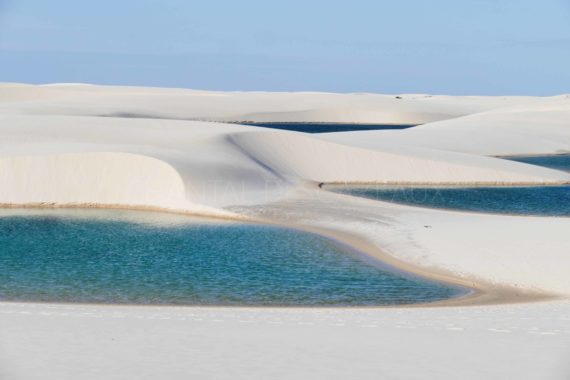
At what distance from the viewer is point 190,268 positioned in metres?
17.0

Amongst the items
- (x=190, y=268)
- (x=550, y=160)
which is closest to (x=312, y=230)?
(x=190, y=268)

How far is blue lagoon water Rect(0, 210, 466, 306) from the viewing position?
48.0ft

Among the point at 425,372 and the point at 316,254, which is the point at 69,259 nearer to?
the point at 316,254

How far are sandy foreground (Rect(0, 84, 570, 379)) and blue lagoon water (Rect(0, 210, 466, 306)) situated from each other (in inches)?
44.9

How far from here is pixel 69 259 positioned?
1789cm

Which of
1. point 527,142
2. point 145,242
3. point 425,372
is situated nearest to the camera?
point 425,372

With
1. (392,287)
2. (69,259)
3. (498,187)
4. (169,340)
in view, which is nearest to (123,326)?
(169,340)

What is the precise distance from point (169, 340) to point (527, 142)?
1963 inches

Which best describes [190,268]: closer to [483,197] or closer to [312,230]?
[312,230]

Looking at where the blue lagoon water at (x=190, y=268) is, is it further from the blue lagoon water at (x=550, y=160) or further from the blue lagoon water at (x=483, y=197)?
the blue lagoon water at (x=550, y=160)

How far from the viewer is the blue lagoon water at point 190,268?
1464cm

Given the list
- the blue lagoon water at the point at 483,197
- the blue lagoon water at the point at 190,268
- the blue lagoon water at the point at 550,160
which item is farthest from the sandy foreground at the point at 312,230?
the blue lagoon water at the point at 483,197

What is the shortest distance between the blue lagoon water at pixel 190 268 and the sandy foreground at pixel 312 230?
1140mm

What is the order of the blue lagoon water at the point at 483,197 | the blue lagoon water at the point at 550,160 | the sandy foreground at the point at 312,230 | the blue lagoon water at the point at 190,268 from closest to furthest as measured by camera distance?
the sandy foreground at the point at 312,230 → the blue lagoon water at the point at 190,268 → the blue lagoon water at the point at 483,197 → the blue lagoon water at the point at 550,160
